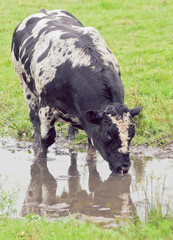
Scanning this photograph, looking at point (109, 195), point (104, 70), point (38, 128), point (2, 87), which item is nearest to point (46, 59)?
point (104, 70)

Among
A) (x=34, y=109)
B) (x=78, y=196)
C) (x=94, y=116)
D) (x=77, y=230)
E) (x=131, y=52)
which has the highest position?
(x=131, y=52)

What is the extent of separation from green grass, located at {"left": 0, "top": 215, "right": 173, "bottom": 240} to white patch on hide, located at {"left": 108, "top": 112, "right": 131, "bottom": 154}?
62.7 inches

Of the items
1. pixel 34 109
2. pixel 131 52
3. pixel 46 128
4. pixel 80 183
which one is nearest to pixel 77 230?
pixel 80 183

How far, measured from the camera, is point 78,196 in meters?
6.26

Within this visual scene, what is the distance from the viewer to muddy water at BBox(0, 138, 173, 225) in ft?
18.4

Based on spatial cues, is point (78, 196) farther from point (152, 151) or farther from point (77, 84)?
point (152, 151)

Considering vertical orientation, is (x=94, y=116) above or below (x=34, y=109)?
below

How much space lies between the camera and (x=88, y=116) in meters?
6.59

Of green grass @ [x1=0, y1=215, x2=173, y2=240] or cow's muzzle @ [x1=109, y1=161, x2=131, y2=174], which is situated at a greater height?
cow's muzzle @ [x1=109, y1=161, x2=131, y2=174]

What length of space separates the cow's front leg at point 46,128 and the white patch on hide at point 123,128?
1.60 metres

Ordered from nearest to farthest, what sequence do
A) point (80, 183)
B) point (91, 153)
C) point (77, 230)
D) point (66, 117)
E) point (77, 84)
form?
point (77, 230), point (80, 183), point (77, 84), point (66, 117), point (91, 153)

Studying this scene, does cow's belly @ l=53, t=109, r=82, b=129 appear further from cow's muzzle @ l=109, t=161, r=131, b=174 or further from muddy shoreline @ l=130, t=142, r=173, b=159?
cow's muzzle @ l=109, t=161, r=131, b=174

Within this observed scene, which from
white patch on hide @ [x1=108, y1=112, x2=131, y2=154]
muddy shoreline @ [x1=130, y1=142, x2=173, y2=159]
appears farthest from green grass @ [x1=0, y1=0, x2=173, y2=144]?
white patch on hide @ [x1=108, y1=112, x2=131, y2=154]

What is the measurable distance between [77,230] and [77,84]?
2.83 metres
